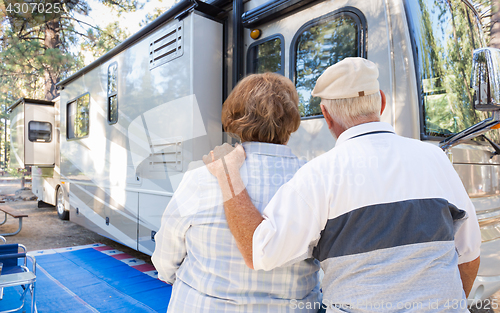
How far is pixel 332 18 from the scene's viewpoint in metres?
2.42

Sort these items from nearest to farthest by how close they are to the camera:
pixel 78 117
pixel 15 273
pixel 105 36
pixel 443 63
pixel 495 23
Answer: pixel 443 63 < pixel 15 273 < pixel 495 23 < pixel 78 117 < pixel 105 36

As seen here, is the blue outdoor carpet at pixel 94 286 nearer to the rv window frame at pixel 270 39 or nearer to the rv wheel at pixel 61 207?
the rv window frame at pixel 270 39

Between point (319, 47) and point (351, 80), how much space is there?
146 cm

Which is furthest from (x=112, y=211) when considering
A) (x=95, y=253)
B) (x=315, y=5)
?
(x=315, y=5)

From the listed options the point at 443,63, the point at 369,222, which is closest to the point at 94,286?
the point at 369,222

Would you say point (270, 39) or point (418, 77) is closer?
point (418, 77)

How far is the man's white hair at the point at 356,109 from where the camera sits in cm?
118

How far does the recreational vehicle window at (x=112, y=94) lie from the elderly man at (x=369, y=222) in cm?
370

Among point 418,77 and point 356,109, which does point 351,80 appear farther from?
point 418,77

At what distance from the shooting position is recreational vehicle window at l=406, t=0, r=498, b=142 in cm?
215

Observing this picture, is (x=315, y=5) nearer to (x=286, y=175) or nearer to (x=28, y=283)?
(x=286, y=175)

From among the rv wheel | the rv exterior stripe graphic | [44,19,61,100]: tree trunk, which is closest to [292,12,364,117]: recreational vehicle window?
the rv exterior stripe graphic

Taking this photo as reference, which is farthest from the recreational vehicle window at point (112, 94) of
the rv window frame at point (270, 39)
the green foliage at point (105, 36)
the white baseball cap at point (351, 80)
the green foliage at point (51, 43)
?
the green foliage at point (105, 36)

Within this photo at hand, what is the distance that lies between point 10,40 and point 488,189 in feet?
44.6
